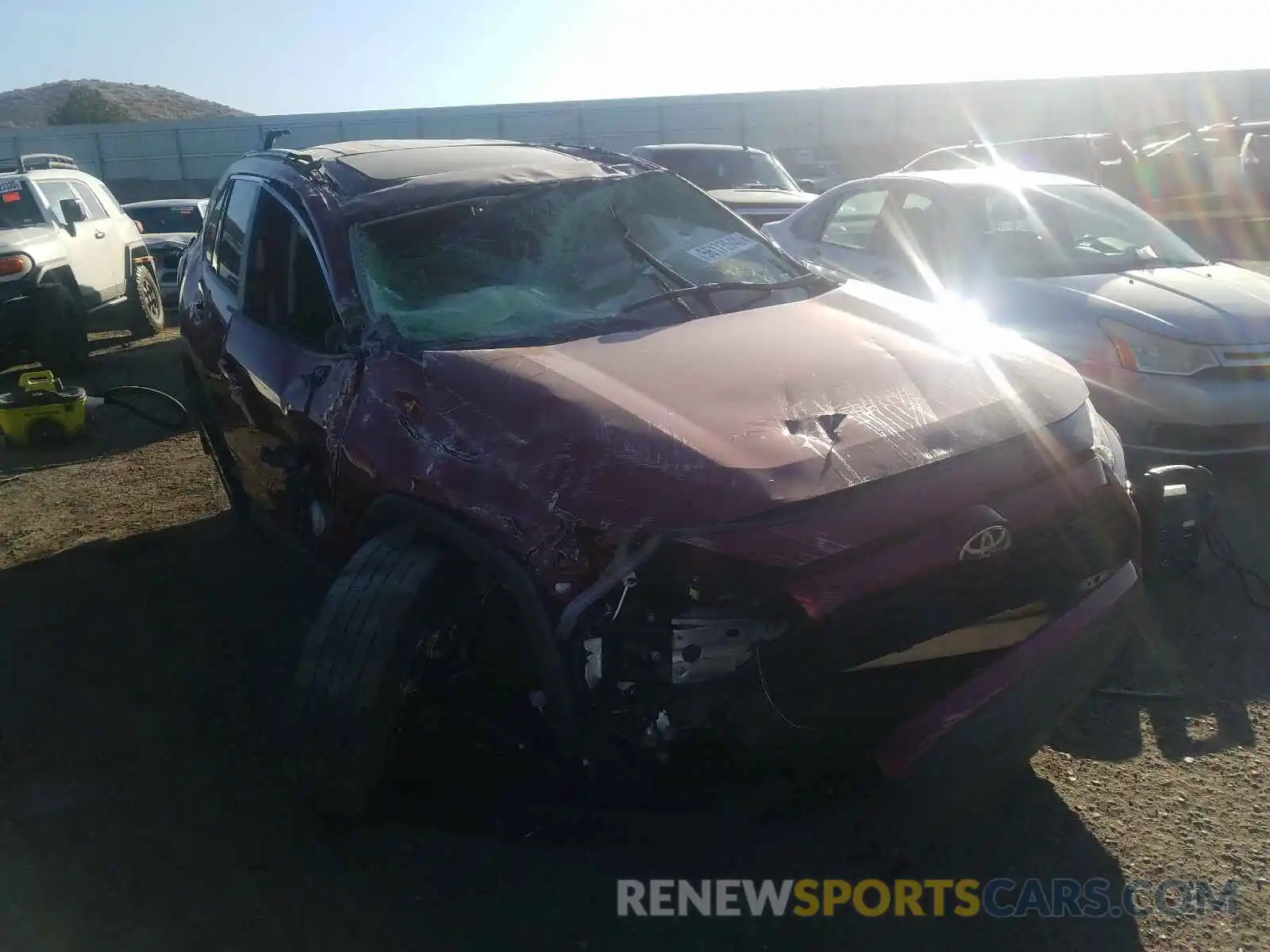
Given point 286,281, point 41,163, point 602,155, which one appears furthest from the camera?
point 41,163

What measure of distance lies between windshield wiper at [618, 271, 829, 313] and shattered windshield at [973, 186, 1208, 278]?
275 centimetres

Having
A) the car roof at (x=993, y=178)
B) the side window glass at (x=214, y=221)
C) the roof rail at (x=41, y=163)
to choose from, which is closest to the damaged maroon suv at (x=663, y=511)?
the side window glass at (x=214, y=221)

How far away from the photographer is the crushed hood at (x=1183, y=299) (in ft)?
16.1

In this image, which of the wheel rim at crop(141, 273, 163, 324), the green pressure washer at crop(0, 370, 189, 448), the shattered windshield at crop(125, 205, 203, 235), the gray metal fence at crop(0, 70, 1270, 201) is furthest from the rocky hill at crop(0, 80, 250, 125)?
the green pressure washer at crop(0, 370, 189, 448)

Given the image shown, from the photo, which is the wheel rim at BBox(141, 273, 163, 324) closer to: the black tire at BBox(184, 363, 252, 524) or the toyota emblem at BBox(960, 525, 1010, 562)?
the black tire at BBox(184, 363, 252, 524)

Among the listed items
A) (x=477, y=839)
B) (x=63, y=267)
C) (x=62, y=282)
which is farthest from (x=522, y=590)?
(x=63, y=267)

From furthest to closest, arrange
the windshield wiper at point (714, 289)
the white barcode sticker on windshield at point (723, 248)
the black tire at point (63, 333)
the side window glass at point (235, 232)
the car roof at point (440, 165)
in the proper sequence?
the black tire at point (63, 333), the side window glass at point (235, 232), the white barcode sticker on windshield at point (723, 248), the car roof at point (440, 165), the windshield wiper at point (714, 289)

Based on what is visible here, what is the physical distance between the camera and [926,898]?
8.03ft

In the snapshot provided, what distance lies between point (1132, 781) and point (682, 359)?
1.77 metres

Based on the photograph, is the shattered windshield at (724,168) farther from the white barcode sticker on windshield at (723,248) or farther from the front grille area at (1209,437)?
the white barcode sticker on windshield at (723,248)

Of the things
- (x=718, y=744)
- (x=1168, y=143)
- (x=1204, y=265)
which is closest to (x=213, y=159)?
(x=1168, y=143)

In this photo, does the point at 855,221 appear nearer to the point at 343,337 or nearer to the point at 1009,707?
the point at 343,337

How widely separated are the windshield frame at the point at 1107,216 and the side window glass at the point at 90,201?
8.98 meters

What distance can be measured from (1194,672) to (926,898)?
5.20ft
